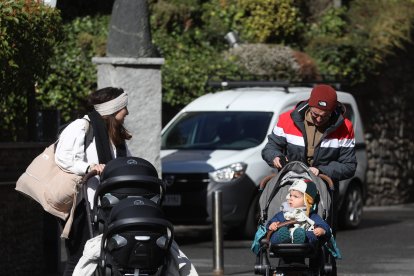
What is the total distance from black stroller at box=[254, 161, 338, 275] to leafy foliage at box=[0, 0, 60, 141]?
9.11 ft

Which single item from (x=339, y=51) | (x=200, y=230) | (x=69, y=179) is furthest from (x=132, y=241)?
(x=339, y=51)

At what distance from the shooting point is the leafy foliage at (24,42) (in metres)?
11.9

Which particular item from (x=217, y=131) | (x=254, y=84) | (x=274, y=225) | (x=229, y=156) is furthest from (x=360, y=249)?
(x=274, y=225)

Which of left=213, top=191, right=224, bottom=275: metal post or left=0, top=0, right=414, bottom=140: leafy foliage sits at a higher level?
left=0, top=0, right=414, bottom=140: leafy foliage

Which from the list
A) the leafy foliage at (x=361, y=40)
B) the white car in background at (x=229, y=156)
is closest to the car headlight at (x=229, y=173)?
the white car in background at (x=229, y=156)

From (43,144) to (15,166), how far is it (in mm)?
450

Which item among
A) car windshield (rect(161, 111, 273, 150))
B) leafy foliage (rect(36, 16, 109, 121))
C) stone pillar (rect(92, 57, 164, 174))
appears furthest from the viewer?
leafy foliage (rect(36, 16, 109, 121))

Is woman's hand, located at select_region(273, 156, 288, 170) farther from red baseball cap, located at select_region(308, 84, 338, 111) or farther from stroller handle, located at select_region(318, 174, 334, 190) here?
red baseball cap, located at select_region(308, 84, 338, 111)

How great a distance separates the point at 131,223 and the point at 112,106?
1319mm

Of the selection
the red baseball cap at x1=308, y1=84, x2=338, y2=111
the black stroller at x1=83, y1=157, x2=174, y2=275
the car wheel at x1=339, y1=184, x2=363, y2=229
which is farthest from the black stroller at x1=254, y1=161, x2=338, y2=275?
the car wheel at x1=339, y1=184, x2=363, y2=229

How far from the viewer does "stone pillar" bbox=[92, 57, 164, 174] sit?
1565 centimetres

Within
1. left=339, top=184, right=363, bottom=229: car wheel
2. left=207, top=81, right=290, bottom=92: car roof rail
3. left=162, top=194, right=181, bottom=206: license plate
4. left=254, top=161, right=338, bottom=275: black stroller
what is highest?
left=254, top=161, right=338, bottom=275: black stroller

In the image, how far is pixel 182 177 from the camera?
16953mm

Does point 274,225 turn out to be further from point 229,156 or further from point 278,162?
point 229,156
